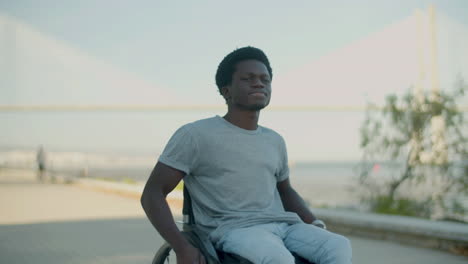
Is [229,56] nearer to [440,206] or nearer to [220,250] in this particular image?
[220,250]

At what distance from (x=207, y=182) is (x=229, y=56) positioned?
52 centimetres

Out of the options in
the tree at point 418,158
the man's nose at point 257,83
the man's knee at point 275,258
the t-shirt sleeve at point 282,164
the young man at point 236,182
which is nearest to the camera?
the man's knee at point 275,258

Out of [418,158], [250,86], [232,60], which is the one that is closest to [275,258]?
[250,86]

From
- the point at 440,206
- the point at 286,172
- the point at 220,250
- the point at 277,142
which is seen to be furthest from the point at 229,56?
the point at 440,206

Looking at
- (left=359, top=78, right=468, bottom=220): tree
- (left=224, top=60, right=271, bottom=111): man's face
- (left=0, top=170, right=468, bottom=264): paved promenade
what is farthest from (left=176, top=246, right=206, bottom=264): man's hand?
(left=359, top=78, right=468, bottom=220): tree

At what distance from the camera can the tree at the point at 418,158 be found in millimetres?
7559

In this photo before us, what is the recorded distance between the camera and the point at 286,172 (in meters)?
2.61

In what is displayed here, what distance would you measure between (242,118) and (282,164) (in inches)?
12.4

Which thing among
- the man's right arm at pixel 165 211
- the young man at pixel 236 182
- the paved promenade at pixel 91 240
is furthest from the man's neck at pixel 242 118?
the paved promenade at pixel 91 240

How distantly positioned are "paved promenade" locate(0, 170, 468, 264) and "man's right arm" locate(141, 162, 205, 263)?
268cm

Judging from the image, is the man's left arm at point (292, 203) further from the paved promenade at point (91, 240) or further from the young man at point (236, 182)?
the paved promenade at point (91, 240)

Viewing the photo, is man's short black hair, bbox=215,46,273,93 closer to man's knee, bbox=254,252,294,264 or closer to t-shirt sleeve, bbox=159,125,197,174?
t-shirt sleeve, bbox=159,125,197,174

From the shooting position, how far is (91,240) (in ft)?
19.2

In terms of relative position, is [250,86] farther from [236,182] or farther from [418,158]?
[418,158]
